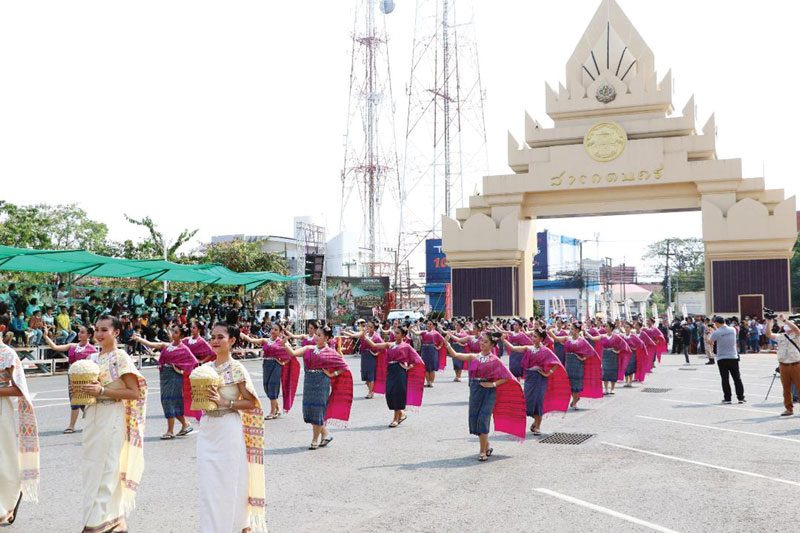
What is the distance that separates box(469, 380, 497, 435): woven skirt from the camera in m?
9.67

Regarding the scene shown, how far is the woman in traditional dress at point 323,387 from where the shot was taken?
10.5 metres

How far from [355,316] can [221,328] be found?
43370 mm

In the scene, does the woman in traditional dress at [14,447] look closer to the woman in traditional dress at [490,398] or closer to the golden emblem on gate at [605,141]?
the woman in traditional dress at [490,398]

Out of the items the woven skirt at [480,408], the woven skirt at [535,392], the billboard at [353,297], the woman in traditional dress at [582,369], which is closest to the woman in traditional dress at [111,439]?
the woven skirt at [480,408]

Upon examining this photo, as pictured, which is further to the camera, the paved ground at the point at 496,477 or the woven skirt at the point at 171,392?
the woven skirt at the point at 171,392

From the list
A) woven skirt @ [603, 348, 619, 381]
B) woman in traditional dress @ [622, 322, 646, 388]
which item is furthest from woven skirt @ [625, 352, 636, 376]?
woven skirt @ [603, 348, 619, 381]

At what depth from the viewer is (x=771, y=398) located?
1605cm

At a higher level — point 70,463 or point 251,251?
point 251,251

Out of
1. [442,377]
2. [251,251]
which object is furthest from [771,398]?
[251,251]

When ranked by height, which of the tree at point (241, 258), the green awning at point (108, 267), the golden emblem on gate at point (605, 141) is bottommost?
the green awning at point (108, 267)

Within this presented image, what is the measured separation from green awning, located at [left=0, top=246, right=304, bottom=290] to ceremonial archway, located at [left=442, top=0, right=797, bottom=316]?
10322 mm

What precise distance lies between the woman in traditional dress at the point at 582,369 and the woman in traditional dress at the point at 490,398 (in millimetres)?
4587

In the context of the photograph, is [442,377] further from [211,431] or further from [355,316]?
[355,316]

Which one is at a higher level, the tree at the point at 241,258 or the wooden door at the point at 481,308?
the tree at the point at 241,258
